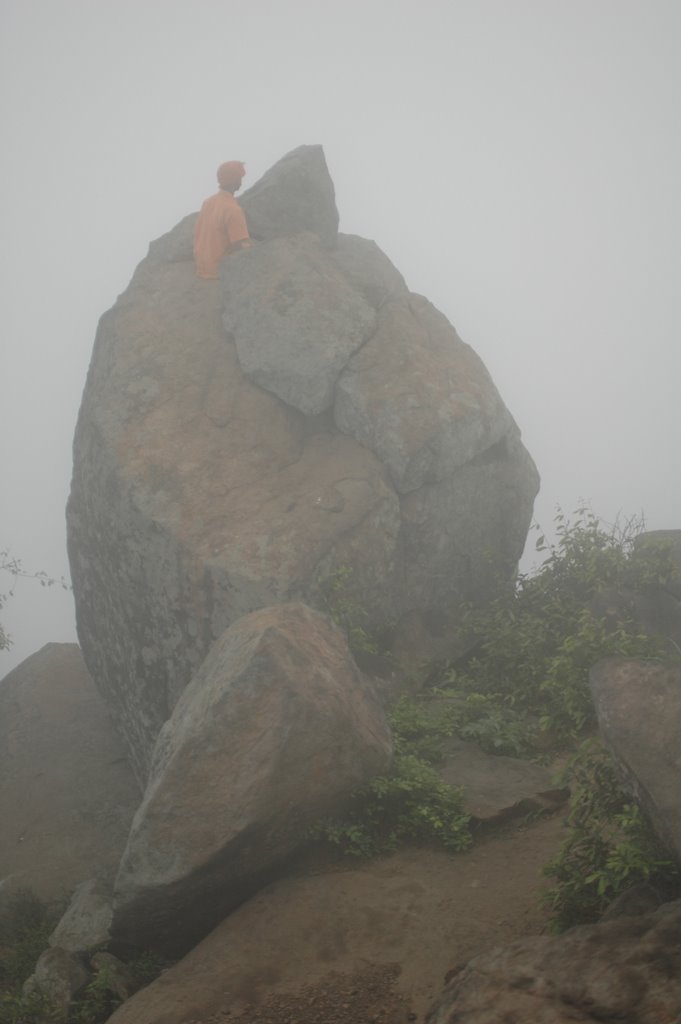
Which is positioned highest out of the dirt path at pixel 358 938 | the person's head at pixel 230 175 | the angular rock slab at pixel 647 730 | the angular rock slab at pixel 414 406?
the person's head at pixel 230 175

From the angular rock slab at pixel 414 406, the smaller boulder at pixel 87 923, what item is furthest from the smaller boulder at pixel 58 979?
the angular rock slab at pixel 414 406

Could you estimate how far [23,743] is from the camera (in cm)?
1590

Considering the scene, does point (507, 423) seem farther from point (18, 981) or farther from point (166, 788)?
point (18, 981)

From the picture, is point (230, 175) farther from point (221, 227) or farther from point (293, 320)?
point (293, 320)

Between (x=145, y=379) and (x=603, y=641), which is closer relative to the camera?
(x=603, y=641)

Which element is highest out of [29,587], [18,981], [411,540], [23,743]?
[29,587]

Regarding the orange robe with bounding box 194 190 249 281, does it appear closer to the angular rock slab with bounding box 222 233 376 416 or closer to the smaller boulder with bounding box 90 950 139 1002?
the angular rock slab with bounding box 222 233 376 416

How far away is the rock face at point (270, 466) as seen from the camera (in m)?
13.0

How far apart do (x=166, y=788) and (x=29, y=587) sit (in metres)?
187

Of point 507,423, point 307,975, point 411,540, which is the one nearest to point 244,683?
point 307,975

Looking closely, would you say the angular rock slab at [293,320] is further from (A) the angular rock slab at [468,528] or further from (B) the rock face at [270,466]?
(A) the angular rock slab at [468,528]

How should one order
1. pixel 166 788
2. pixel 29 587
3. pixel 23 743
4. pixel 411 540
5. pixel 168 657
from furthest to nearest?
pixel 29 587 < pixel 23 743 < pixel 411 540 < pixel 168 657 < pixel 166 788

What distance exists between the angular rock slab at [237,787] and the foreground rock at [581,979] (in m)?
2.93

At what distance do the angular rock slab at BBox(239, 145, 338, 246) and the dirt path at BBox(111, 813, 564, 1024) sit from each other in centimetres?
1372
